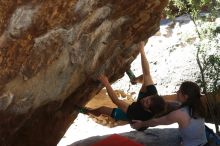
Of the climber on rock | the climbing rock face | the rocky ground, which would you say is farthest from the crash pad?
the rocky ground

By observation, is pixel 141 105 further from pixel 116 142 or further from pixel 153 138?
pixel 153 138

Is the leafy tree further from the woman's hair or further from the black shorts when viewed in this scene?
the woman's hair

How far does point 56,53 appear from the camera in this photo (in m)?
7.22

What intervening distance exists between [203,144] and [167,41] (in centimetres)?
1379

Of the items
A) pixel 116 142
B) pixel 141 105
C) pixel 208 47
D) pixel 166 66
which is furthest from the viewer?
pixel 166 66

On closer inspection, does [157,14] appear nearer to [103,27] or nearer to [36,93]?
[103,27]

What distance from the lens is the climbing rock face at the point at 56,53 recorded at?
6281mm

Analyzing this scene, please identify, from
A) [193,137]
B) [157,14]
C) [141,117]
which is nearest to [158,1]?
[157,14]

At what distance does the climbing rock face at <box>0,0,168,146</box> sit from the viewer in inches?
247

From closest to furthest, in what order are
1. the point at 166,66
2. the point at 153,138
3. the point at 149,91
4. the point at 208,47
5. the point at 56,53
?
1. the point at 56,53
2. the point at 149,91
3. the point at 153,138
4. the point at 208,47
5. the point at 166,66

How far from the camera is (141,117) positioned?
338 inches

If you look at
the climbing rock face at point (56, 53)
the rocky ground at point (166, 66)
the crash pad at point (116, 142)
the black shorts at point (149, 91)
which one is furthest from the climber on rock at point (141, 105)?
the rocky ground at point (166, 66)

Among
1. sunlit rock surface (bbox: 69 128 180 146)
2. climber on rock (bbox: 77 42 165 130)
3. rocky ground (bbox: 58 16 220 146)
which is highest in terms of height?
climber on rock (bbox: 77 42 165 130)

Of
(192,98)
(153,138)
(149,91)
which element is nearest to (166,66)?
(153,138)
